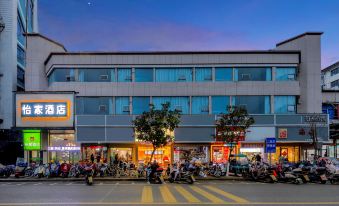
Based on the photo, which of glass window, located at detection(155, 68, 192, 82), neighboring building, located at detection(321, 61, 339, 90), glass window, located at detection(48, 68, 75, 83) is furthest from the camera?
neighboring building, located at detection(321, 61, 339, 90)

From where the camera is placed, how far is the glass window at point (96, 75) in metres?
49.1

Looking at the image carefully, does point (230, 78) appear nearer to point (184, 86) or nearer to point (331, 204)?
point (184, 86)

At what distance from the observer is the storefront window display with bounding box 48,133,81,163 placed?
47.2 m

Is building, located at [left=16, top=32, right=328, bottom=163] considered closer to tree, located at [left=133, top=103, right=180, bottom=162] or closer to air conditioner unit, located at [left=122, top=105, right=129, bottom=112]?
air conditioner unit, located at [left=122, top=105, right=129, bottom=112]

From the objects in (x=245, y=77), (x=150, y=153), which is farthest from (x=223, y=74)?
(x=150, y=153)

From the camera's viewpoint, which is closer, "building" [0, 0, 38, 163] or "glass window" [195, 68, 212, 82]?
"glass window" [195, 68, 212, 82]

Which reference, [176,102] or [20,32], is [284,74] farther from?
[20,32]

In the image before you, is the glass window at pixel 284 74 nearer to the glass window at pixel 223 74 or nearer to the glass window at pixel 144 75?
the glass window at pixel 223 74

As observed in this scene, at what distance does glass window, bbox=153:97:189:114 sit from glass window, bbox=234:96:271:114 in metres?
5.15

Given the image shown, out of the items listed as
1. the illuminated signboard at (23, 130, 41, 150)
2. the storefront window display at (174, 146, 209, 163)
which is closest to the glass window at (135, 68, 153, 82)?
the storefront window display at (174, 146, 209, 163)

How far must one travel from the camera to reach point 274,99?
Answer: 48688 mm

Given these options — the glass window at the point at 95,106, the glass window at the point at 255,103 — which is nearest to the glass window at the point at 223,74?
the glass window at the point at 255,103

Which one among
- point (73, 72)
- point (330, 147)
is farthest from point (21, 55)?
point (330, 147)

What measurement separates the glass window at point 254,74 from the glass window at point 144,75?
866 cm
